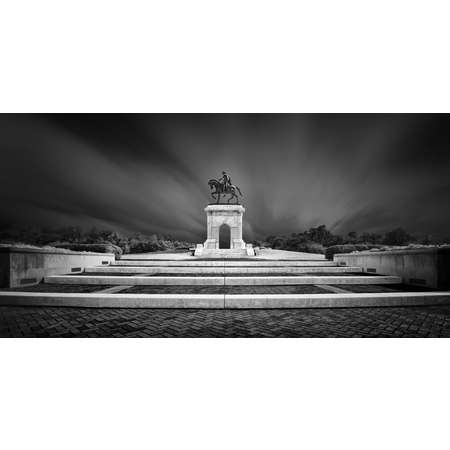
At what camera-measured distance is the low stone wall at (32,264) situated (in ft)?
21.3

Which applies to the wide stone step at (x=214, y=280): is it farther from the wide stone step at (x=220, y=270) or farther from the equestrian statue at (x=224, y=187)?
the equestrian statue at (x=224, y=187)

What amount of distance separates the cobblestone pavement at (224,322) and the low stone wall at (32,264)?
2.28 metres

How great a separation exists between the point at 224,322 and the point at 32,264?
7.35m

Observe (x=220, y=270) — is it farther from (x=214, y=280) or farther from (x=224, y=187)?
(x=224, y=187)

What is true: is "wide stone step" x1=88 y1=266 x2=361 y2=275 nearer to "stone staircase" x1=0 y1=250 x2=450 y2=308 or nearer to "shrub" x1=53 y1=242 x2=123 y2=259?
"stone staircase" x1=0 y1=250 x2=450 y2=308

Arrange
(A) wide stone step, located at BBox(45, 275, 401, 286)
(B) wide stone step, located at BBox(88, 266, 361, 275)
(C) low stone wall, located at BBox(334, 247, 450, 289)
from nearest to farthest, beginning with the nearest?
(C) low stone wall, located at BBox(334, 247, 450, 289) → (A) wide stone step, located at BBox(45, 275, 401, 286) → (B) wide stone step, located at BBox(88, 266, 361, 275)

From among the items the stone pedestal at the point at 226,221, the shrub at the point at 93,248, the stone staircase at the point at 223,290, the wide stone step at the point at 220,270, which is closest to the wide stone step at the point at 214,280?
the stone staircase at the point at 223,290

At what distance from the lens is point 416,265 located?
705 cm

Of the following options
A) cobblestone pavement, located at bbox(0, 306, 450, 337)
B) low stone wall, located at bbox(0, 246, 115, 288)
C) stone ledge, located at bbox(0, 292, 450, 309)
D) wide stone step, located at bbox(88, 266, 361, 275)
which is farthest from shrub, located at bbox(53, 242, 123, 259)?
cobblestone pavement, located at bbox(0, 306, 450, 337)

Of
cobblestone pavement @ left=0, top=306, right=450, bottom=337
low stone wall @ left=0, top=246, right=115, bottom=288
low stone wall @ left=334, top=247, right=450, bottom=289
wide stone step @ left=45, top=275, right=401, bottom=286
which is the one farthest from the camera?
wide stone step @ left=45, top=275, right=401, bottom=286

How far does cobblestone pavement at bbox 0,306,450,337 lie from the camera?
3.65 m

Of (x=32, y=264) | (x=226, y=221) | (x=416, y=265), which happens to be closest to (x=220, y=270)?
(x=32, y=264)

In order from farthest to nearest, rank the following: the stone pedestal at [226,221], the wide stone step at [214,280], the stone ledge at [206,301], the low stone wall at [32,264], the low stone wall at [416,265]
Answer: the stone pedestal at [226,221] < the wide stone step at [214,280] < the low stone wall at [32,264] < the low stone wall at [416,265] < the stone ledge at [206,301]

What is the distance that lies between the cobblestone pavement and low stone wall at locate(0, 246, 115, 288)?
7.48 ft
